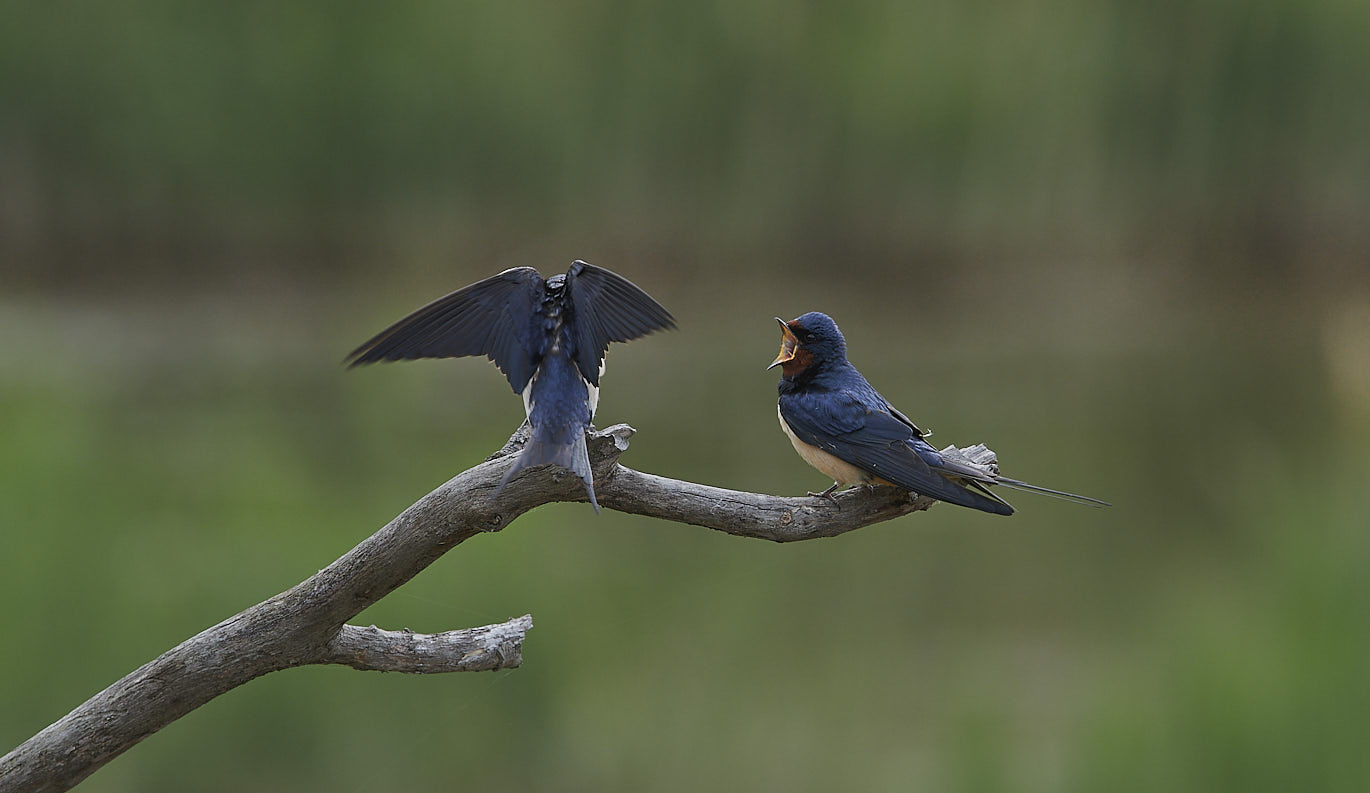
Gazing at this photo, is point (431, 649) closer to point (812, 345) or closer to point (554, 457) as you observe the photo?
point (554, 457)

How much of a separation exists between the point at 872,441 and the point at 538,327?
0.38 meters

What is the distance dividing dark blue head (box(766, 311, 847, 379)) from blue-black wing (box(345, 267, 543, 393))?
14.0 inches

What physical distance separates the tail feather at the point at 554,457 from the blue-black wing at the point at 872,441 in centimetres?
34

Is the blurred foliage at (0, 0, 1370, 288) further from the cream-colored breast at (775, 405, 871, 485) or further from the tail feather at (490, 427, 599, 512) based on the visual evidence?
the tail feather at (490, 427, 599, 512)

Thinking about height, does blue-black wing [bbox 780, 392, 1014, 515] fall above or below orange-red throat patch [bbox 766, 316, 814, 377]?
below

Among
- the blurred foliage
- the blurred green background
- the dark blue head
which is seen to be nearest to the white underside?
the dark blue head

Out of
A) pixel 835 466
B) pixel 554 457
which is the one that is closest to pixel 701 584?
pixel 835 466

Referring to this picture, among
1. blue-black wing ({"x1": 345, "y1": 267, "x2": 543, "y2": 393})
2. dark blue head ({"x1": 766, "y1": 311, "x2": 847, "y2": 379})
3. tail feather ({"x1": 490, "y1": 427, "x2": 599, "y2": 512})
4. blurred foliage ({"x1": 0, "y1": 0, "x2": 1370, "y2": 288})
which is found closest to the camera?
tail feather ({"x1": 490, "y1": 427, "x2": 599, "y2": 512})

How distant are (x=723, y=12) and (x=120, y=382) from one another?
8.18 ft

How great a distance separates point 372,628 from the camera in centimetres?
135

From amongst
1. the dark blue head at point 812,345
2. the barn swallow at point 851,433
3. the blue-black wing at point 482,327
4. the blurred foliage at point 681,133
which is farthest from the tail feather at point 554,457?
the blurred foliage at point 681,133

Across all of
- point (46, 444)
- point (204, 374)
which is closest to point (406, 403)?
point (204, 374)

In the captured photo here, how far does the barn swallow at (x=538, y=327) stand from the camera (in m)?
1.30

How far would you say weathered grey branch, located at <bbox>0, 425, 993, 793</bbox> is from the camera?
1233 millimetres
